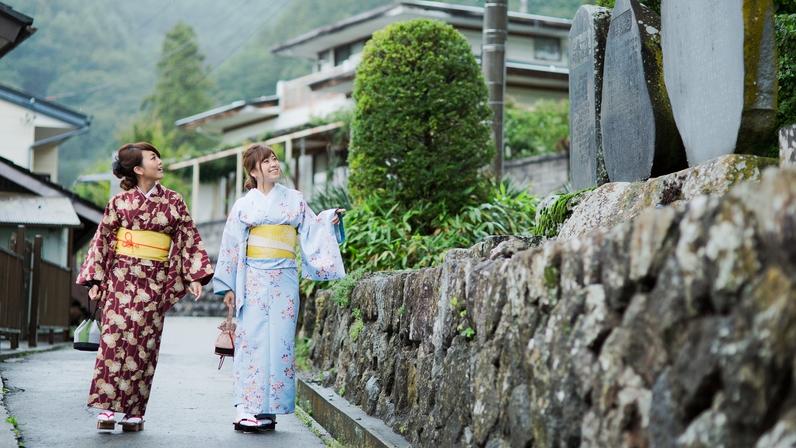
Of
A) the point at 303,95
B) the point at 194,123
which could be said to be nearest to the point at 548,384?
the point at 303,95

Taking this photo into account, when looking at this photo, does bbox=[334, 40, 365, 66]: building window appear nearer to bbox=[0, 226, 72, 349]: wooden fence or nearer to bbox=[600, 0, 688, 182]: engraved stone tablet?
bbox=[0, 226, 72, 349]: wooden fence

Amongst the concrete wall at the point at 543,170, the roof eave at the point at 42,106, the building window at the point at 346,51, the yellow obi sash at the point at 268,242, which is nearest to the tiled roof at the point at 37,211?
the roof eave at the point at 42,106

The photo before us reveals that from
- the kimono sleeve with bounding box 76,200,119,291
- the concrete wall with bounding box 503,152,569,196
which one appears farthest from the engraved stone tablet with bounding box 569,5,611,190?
the concrete wall with bounding box 503,152,569,196

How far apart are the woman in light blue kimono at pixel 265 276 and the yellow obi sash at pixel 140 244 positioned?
0.46 meters

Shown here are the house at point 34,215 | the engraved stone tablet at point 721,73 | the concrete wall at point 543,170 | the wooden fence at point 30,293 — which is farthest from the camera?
the concrete wall at point 543,170

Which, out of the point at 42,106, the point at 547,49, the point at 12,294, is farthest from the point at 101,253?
the point at 547,49

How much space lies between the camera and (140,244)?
20.8 ft

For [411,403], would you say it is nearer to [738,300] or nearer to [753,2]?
[753,2]

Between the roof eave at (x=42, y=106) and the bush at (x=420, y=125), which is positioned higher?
the roof eave at (x=42, y=106)

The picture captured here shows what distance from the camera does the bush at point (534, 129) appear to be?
79.0ft

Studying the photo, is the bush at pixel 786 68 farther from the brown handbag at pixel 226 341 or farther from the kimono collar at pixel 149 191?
the kimono collar at pixel 149 191

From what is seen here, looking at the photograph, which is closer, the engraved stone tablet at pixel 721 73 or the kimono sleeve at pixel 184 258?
the engraved stone tablet at pixel 721 73

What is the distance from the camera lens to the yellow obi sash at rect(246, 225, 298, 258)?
6.49 meters

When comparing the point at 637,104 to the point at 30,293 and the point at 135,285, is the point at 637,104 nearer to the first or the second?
the point at 135,285
